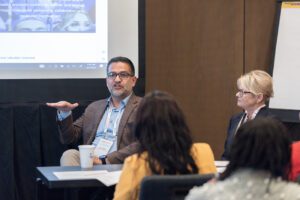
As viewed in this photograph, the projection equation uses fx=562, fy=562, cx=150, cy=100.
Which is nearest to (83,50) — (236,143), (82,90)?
(82,90)

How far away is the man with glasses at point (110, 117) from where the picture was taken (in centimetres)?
397

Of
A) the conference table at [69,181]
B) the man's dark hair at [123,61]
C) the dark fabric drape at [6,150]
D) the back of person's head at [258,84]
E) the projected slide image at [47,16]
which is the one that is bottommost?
the dark fabric drape at [6,150]

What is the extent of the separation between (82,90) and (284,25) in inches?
73.5

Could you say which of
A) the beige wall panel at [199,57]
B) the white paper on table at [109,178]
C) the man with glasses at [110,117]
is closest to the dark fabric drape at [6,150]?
the man with glasses at [110,117]

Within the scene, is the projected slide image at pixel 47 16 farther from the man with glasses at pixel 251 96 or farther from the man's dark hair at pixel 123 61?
the man with glasses at pixel 251 96

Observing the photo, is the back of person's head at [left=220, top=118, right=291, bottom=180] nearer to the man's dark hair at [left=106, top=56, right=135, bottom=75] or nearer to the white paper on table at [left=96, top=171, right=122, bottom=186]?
the white paper on table at [left=96, top=171, right=122, bottom=186]

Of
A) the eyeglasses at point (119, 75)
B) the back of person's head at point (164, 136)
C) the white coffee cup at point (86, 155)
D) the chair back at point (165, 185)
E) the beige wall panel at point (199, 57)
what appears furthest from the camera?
the beige wall panel at point (199, 57)

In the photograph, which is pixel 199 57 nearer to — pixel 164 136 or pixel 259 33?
pixel 259 33

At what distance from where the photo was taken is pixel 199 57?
5023mm

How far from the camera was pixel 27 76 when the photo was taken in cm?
443

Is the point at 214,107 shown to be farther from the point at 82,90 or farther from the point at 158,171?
the point at 158,171

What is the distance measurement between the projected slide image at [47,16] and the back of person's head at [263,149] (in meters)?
2.81

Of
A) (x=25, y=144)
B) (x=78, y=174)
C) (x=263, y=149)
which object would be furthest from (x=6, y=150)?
(x=263, y=149)

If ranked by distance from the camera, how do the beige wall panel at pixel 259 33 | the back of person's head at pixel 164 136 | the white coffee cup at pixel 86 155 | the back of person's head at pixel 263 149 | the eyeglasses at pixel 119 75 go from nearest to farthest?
1. the back of person's head at pixel 263 149
2. the back of person's head at pixel 164 136
3. the white coffee cup at pixel 86 155
4. the eyeglasses at pixel 119 75
5. the beige wall panel at pixel 259 33
